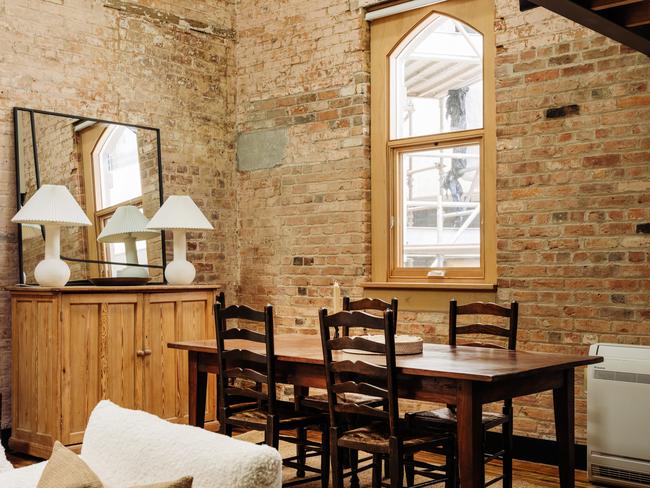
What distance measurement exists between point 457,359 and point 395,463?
593 millimetres

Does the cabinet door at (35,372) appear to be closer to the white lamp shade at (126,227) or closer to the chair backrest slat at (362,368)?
the white lamp shade at (126,227)

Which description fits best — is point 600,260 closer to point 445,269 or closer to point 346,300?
point 445,269

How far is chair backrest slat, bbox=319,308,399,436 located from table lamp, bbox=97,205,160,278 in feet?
8.93

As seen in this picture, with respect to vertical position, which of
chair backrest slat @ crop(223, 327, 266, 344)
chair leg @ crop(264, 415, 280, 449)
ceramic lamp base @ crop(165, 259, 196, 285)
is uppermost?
ceramic lamp base @ crop(165, 259, 196, 285)

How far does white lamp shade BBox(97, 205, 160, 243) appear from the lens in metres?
5.91

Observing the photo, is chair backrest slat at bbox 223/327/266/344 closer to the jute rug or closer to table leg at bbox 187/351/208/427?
table leg at bbox 187/351/208/427

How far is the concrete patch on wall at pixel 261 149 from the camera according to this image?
6590mm

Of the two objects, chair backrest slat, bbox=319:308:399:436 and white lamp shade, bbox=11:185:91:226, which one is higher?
white lamp shade, bbox=11:185:91:226

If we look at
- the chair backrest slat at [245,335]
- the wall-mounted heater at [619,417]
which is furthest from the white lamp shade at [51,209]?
the wall-mounted heater at [619,417]

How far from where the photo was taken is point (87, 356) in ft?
16.8

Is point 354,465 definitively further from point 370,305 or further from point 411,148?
point 411,148

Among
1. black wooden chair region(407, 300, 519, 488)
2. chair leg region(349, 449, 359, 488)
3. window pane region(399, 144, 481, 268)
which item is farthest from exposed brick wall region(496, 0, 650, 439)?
chair leg region(349, 449, 359, 488)

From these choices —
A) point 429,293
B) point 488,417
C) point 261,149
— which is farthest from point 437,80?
point 488,417

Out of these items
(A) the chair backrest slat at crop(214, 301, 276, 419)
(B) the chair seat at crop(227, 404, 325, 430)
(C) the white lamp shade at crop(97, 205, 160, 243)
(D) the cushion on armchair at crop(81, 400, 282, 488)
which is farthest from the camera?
(C) the white lamp shade at crop(97, 205, 160, 243)
